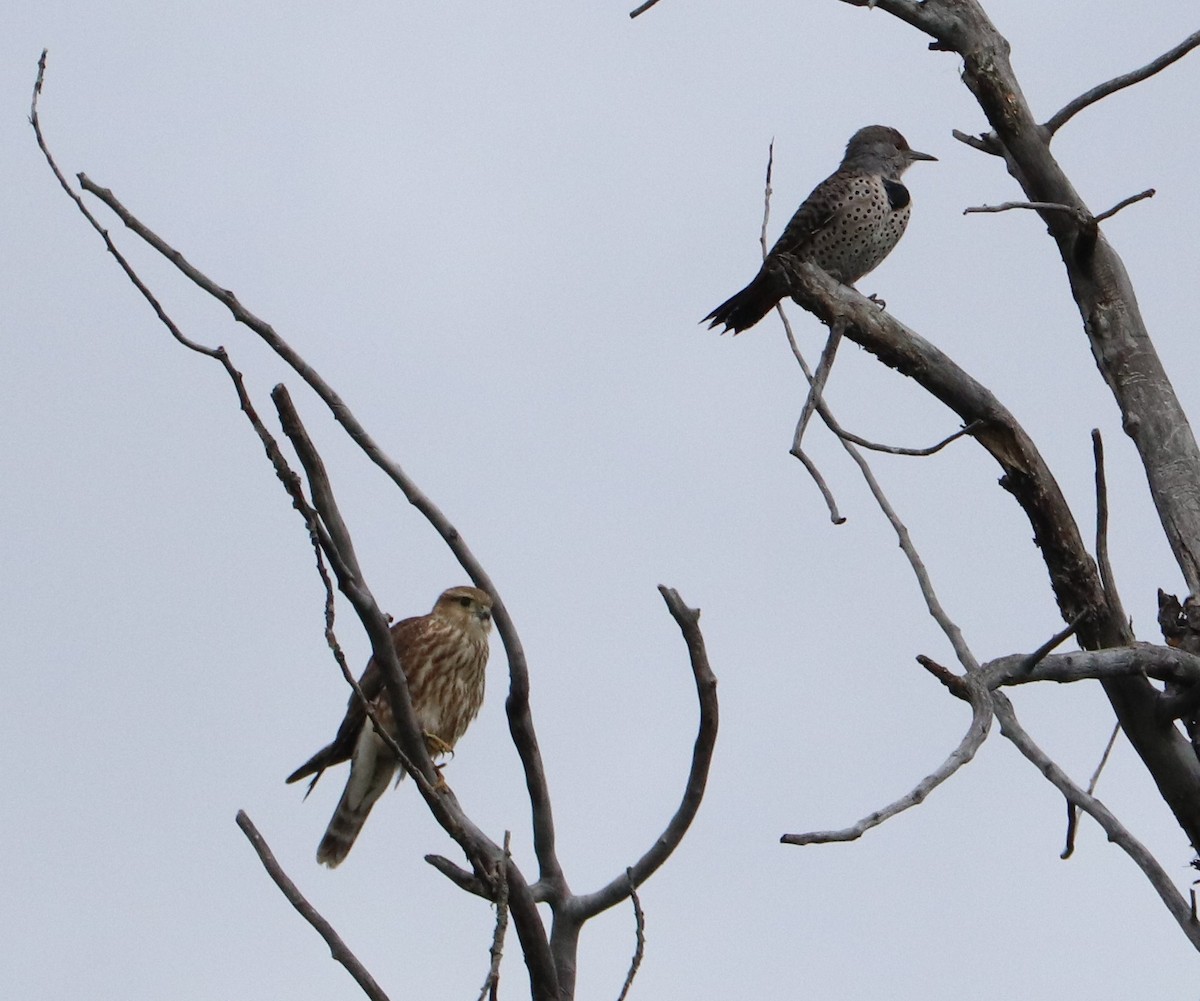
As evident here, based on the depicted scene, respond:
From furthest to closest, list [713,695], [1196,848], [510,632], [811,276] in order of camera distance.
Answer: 1. [811,276]
2. [1196,848]
3. [510,632]
4. [713,695]

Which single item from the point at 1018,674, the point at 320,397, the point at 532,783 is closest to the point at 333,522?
the point at 320,397

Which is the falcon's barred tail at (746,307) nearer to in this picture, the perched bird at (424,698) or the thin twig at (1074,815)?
the perched bird at (424,698)

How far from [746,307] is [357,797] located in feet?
7.94

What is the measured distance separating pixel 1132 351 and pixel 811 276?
0.93m

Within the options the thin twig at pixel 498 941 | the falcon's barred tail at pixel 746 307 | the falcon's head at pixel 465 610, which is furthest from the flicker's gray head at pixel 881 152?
the thin twig at pixel 498 941

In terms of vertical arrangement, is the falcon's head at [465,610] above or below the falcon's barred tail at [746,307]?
below

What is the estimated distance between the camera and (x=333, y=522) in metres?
2.76

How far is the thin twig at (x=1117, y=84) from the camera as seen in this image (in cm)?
431

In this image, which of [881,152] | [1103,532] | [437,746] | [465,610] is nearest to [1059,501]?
[1103,532]

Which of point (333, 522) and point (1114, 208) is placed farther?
point (1114, 208)

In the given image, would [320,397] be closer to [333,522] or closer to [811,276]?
[333,522]

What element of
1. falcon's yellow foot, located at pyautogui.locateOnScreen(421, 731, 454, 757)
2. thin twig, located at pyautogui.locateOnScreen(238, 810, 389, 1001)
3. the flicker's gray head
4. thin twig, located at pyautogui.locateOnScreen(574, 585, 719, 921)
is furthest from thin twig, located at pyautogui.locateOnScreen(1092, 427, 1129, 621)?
the flicker's gray head

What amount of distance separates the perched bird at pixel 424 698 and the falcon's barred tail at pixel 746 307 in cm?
147

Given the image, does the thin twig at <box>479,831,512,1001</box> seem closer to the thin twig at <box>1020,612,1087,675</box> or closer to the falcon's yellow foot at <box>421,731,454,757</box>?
the thin twig at <box>1020,612,1087,675</box>
